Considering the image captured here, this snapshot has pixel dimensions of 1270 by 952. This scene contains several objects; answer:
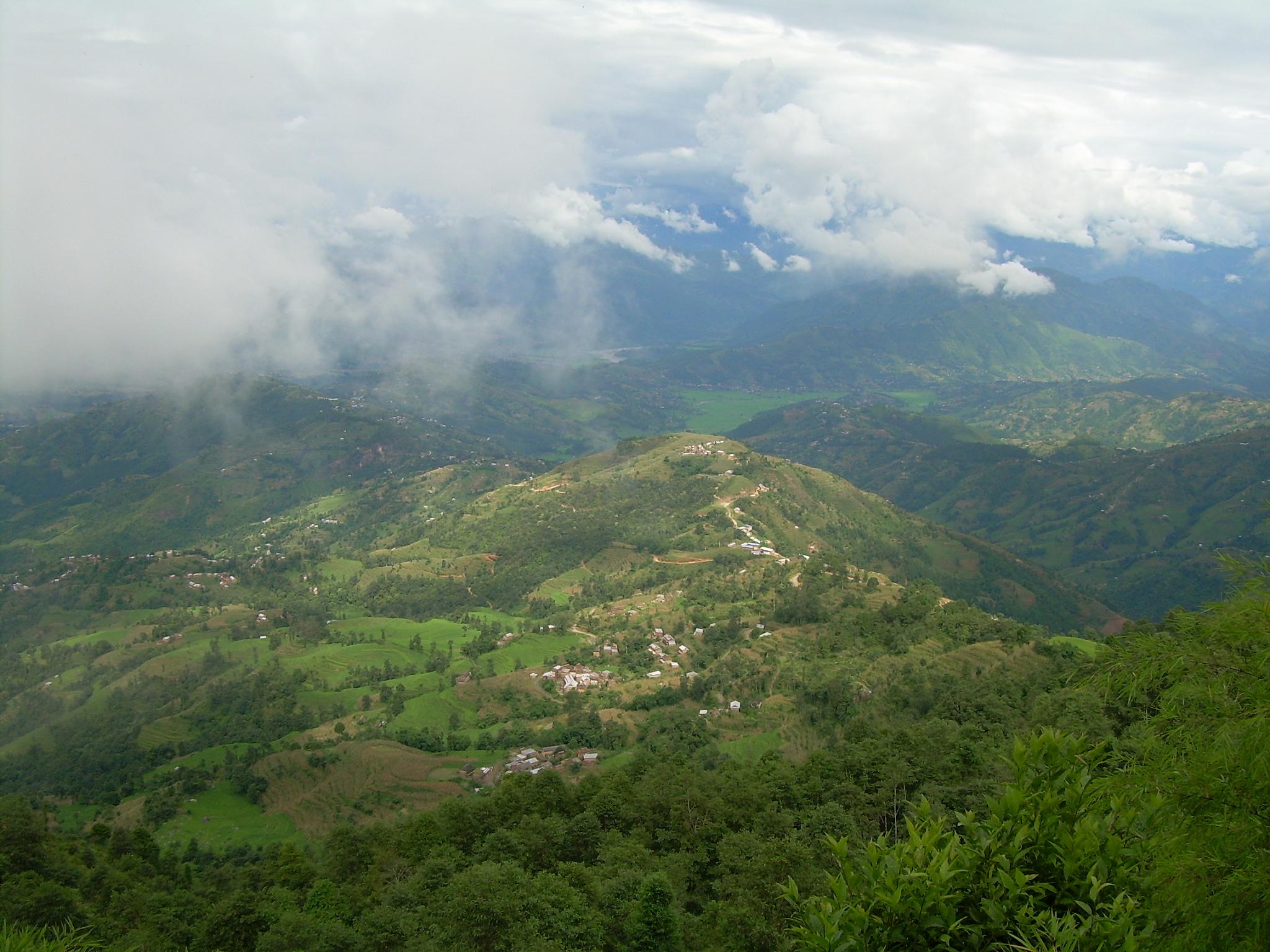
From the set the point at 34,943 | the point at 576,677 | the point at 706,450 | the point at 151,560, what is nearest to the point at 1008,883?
the point at 34,943

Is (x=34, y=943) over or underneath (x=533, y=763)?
over

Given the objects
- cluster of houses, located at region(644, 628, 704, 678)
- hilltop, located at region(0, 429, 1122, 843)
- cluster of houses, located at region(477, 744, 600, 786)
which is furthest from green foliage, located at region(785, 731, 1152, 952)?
cluster of houses, located at region(644, 628, 704, 678)

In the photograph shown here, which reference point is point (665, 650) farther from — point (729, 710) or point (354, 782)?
point (354, 782)

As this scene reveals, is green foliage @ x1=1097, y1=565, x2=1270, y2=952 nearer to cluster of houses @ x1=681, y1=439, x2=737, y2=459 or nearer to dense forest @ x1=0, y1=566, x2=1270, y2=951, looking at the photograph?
dense forest @ x1=0, y1=566, x2=1270, y2=951

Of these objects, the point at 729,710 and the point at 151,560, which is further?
the point at 151,560

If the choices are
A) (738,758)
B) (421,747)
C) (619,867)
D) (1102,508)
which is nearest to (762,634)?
(738,758)

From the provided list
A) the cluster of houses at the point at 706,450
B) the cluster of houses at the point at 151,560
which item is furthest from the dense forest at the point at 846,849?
the cluster of houses at the point at 706,450
